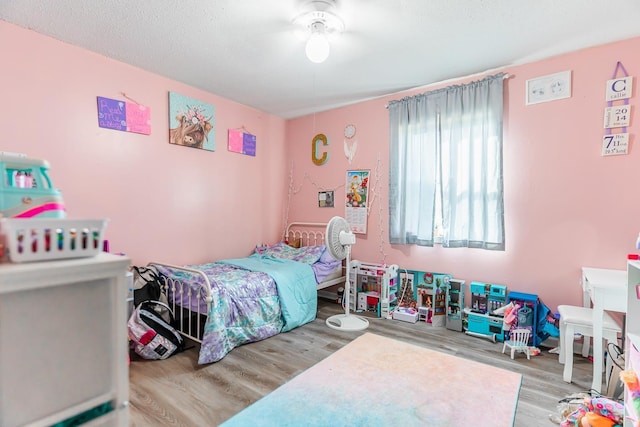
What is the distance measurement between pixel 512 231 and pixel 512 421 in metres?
1.77

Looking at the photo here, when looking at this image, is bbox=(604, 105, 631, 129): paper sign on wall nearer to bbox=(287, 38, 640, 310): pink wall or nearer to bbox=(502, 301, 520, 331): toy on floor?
bbox=(287, 38, 640, 310): pink wall

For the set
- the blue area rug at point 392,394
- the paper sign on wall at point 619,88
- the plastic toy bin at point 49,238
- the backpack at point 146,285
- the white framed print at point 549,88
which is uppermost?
the white framed print at point 549,88

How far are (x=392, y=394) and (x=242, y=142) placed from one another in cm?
329

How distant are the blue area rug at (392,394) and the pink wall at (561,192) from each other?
1085 millimetres

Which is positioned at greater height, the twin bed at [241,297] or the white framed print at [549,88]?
the white framed print at [549,88]

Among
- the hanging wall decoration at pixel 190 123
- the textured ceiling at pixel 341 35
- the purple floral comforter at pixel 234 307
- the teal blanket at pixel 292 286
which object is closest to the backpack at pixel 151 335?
the purple floral comforter at pixel 234 307

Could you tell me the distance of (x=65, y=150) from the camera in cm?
258

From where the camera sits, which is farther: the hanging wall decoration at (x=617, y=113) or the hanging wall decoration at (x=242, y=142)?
the hanging wall decoration at (x=242, y=142)

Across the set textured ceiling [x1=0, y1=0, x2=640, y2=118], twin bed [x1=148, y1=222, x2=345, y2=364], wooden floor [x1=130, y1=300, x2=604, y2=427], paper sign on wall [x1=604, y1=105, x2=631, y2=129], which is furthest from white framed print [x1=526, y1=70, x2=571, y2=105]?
twin bed [x1=148, y1=222, x2=345, y2=364]

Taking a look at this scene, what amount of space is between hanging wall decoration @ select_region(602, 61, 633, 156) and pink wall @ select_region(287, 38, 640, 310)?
37 millimetres

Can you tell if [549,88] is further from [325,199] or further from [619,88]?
[325,199]

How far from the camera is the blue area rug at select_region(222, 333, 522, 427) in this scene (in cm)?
172

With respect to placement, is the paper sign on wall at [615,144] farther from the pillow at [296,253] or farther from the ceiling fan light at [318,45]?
the pillow at [296,253]

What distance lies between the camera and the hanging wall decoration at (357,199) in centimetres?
390
